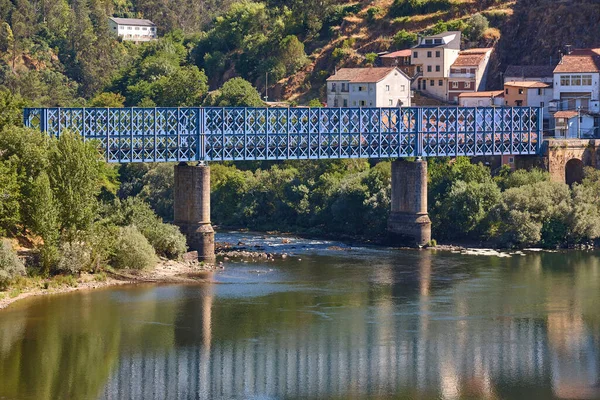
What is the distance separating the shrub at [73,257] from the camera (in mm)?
80375

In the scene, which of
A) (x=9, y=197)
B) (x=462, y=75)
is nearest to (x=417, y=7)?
(x=462, y=75)

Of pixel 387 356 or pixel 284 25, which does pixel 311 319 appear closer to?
pixel 387 356

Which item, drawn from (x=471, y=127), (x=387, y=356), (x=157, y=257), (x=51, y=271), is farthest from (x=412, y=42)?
(x=387, y=356)

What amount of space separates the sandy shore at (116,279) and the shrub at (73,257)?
726 mm

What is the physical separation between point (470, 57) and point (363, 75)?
40.9 ft

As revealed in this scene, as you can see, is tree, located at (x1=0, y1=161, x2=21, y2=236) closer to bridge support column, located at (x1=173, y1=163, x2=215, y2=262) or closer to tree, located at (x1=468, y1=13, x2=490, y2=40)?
bridge support column, located at (x1=173, y1=163, x2=215, y2=262)

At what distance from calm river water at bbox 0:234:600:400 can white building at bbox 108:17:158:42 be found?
112 metres

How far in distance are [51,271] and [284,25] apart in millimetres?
85108

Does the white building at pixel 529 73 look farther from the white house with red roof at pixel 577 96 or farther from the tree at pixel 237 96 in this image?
the tree at pixel 237 96

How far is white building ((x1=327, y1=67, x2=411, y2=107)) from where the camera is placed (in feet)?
423

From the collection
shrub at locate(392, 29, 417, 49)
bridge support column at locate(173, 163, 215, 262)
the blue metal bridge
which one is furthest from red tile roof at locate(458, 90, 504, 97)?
bridge support column at locate(173, 163, 215, 262)

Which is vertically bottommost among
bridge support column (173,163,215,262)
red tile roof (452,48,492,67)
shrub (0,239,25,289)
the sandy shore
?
the sandy shore

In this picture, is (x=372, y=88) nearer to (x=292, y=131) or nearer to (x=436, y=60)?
(x=436, y=60)

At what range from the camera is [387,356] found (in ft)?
213
